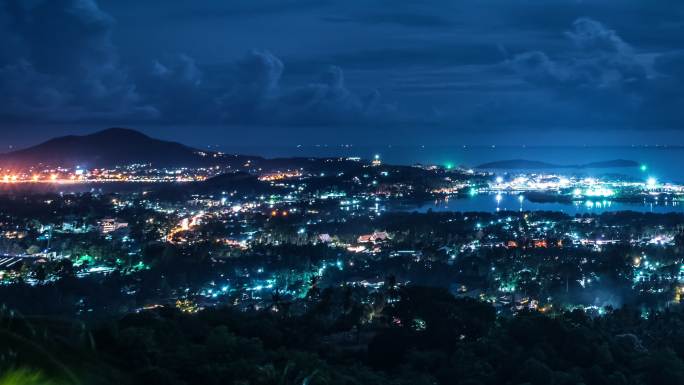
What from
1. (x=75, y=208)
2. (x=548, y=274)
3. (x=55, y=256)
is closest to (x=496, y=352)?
(x=548, y=274)

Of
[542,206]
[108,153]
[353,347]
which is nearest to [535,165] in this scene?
[542,206]

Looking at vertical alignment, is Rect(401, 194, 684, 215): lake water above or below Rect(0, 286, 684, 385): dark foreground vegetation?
above

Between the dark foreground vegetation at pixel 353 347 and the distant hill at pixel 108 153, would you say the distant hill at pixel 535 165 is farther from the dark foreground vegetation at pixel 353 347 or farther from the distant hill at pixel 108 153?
the dark foreground vegetation at pixel 353 347

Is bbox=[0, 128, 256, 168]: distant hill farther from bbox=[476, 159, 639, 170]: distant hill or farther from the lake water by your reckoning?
bbox=[476, 159, 639, 170]: distant hill

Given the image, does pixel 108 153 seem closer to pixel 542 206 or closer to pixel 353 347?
pixel 542 206

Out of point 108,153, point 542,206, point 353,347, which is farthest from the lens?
point 108,153

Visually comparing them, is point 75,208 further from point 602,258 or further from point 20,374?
point 20,374

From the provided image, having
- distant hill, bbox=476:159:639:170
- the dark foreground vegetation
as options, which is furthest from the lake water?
distant hill, bbox=476:159:639:170
